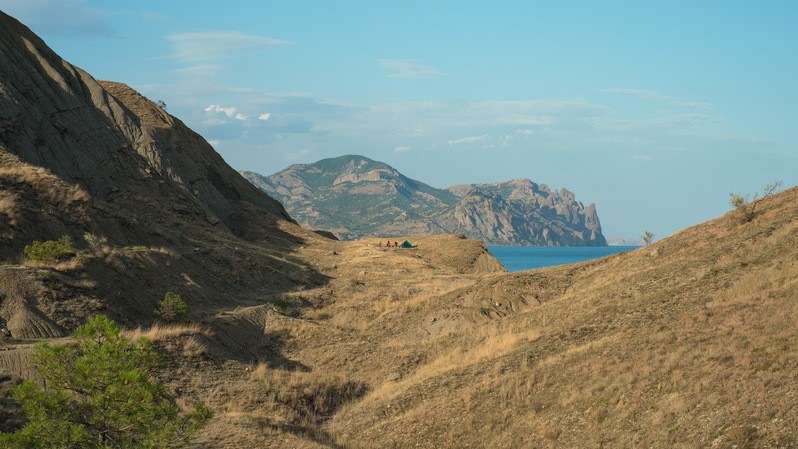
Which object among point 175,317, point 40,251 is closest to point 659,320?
point 175,317

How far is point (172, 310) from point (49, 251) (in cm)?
547

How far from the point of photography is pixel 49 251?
31.9 metres

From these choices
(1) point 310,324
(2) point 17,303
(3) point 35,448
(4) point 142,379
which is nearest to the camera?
(3) point 35,448

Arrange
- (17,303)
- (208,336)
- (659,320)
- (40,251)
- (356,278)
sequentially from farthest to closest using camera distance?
(356,278) < (40,251) < (208,336) < (17,303) < (659,320)

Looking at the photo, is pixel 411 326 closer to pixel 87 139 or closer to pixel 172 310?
pixel 172 310

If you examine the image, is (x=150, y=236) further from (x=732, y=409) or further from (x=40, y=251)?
(x=732, y=409)

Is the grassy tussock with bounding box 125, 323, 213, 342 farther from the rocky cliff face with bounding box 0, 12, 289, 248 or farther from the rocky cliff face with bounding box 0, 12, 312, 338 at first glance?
the rocky cliff face with bounding box 0, 12, 289, 248

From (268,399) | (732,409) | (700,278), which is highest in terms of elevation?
(700,278)

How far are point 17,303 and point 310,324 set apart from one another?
1190 centimetres

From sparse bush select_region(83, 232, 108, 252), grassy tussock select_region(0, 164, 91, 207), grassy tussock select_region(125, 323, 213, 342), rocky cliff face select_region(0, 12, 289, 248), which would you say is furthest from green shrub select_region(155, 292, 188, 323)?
rocky cliff face select_region(0, 12, 289, 248)

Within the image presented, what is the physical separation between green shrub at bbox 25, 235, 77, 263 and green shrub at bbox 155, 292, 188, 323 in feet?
14.1

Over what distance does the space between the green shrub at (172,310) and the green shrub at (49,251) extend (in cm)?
430

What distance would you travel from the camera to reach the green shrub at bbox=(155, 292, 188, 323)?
31672mm

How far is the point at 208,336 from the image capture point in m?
28.5
